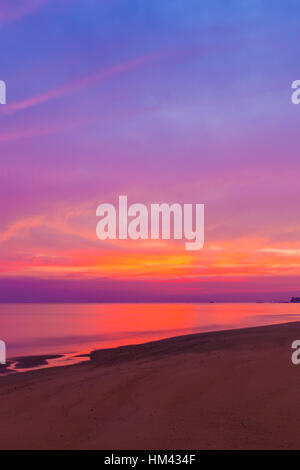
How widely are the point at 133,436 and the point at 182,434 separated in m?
0.90

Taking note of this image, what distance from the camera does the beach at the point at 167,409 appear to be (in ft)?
25.0

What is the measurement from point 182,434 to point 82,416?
2.57 m

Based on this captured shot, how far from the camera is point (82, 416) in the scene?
9250 millimetres

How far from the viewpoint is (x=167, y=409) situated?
916 centimetres

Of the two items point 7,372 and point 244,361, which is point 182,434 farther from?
point 7,372

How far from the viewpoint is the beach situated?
7.63 metres

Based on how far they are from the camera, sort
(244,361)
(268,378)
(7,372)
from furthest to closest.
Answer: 1. (7,372)
2. (244,361)
3. (268,378)
